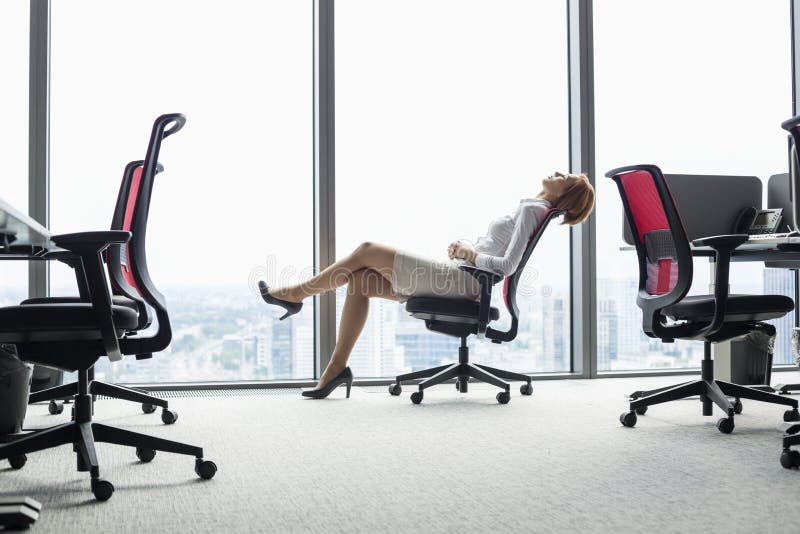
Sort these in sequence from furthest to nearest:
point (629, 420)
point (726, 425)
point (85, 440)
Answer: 1. point (629, 420)
2. point (726, 425)
3. point (85, 440)

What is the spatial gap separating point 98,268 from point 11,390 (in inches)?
30.4

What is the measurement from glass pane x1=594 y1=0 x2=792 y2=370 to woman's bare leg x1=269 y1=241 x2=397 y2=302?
4.81 ft

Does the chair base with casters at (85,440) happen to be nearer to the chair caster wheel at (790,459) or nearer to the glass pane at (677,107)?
the chair caster wheel at (790,459)

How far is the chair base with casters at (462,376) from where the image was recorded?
10.8 feet

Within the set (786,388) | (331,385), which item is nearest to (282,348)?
(331,385)

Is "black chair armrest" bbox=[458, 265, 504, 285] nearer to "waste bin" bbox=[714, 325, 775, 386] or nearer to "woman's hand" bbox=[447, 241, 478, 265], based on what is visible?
"woman's hand" bbox=[447, 241, 478, 265]

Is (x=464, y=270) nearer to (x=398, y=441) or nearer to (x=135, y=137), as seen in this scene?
(x=398, y=441)

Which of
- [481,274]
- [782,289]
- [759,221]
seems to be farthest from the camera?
[782,289]

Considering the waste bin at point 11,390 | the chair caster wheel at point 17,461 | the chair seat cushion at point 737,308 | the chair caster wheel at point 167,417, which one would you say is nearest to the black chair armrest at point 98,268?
the chair caster wheel at point 17,461

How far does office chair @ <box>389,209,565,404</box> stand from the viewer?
319cm

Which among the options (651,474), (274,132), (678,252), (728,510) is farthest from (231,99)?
(728,510)

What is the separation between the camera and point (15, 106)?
3.61 meters

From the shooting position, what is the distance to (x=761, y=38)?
4.59 metres

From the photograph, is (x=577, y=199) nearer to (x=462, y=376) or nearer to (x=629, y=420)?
(x=462, y=376)
